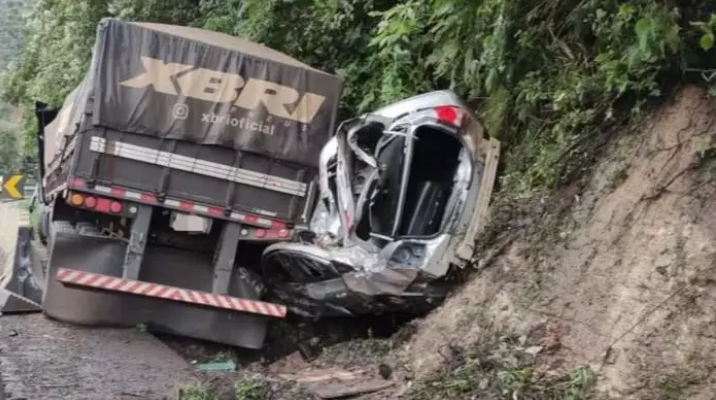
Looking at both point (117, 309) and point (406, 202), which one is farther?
point (117, 309)

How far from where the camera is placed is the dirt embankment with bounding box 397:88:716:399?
468 cm

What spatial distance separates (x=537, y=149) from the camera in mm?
6656

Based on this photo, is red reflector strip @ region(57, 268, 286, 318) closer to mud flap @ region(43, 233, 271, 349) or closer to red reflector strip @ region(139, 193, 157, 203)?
mud flap @ region(43, 233, 271, 349)

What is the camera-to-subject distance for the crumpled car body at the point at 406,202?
22.7ft

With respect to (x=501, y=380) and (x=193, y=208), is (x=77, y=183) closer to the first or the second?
(x=193, y=208)

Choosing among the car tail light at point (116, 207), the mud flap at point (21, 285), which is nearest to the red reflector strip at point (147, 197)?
the car tail light at point (116, 207)

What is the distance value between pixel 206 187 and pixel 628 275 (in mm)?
4548

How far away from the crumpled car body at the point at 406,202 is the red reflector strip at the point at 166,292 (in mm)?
977

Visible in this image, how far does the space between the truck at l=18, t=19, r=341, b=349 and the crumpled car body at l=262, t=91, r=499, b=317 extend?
38.8 inches

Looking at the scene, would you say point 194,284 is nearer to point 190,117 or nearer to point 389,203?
point 190,117

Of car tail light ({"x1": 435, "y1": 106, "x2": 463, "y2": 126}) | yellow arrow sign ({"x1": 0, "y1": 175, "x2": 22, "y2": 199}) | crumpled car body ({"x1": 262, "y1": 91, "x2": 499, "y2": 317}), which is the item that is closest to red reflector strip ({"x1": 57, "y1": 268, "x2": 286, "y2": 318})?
crumpled car body ({"x1": 262, "y1": 91, "x2": 499, "y2": 317})

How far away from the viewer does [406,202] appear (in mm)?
7191

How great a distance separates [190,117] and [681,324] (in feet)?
17.0

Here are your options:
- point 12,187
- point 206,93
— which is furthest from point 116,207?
point 12,187
